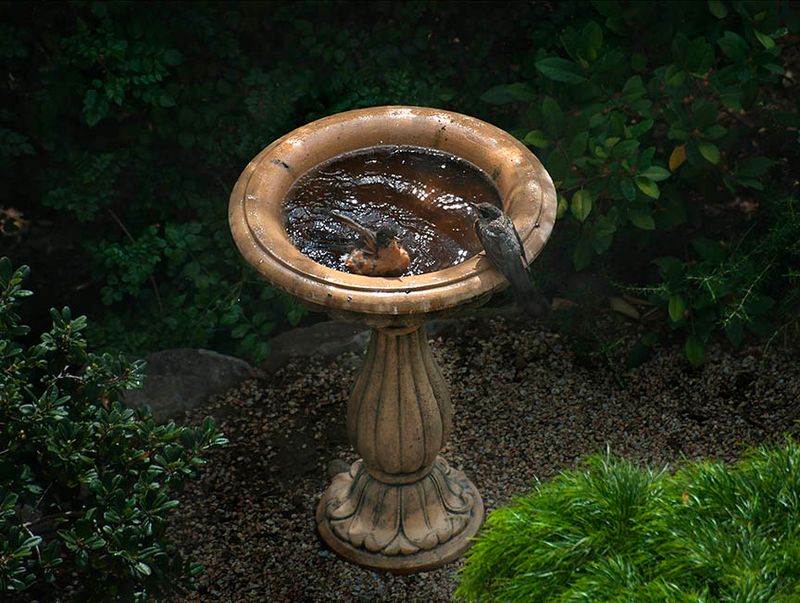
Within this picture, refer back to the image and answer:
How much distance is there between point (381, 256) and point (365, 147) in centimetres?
71

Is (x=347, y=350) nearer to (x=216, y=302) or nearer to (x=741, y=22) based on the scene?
(x=216, y=302)

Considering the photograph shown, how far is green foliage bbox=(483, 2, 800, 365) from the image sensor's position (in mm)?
5387

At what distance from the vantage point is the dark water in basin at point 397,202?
4.20m

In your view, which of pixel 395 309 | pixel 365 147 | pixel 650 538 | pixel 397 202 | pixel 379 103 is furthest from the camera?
pixel 379 103

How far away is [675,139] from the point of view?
18.5ft

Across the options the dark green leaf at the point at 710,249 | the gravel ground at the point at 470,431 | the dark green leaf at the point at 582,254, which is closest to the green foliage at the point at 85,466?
the gravel ground at the point at 470,431

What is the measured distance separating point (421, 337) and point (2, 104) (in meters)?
2.63

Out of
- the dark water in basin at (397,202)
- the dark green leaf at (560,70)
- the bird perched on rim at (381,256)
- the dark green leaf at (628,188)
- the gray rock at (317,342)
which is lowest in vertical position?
the gray rock at (317,342)

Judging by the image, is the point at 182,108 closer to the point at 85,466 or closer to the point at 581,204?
the point at 581,204

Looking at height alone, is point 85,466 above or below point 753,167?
above

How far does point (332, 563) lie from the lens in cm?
486

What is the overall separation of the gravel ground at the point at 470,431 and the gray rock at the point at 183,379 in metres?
0.07

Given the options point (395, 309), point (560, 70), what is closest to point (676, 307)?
point (560, 70)

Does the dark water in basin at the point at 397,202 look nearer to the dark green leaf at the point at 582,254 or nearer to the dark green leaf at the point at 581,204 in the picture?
the dark green leaf at the point at 581,204
